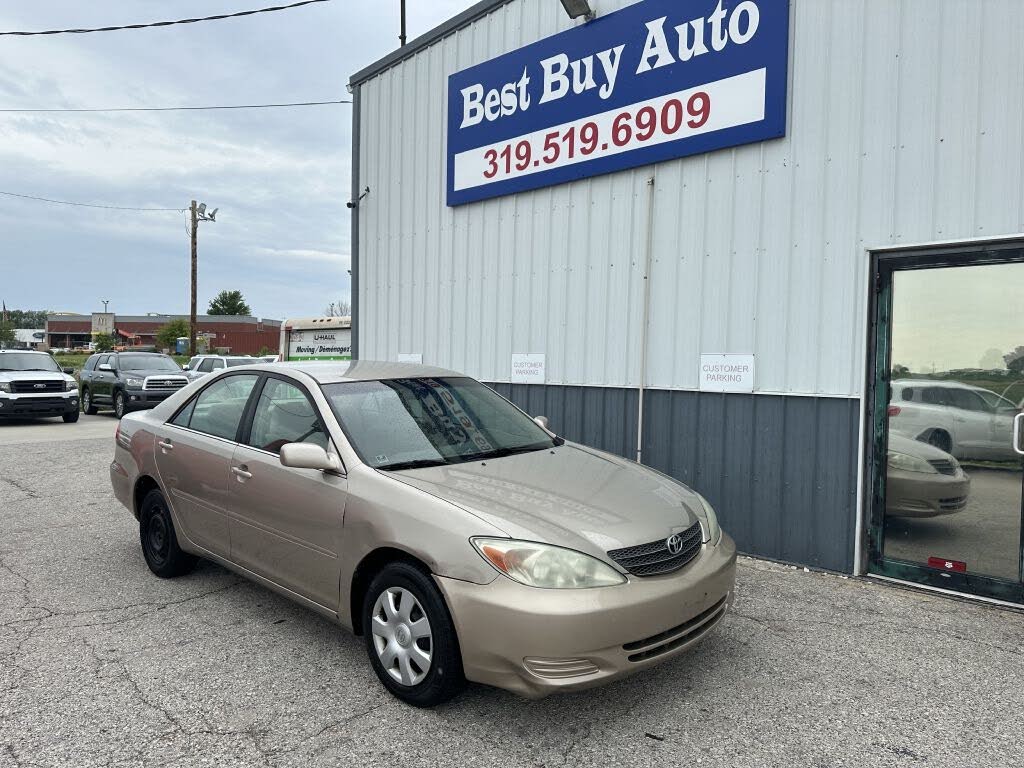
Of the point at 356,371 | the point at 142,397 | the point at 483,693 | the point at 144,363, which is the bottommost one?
the point at 483,693

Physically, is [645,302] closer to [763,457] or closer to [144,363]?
[763,457]

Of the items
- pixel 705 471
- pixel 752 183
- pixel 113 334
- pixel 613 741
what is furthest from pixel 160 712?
pixel 113 334

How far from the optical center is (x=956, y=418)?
4875mm

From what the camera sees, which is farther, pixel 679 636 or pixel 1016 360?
pixel 1016 360

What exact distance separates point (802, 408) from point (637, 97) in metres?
3.05

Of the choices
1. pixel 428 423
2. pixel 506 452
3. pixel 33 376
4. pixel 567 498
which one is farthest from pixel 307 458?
pixel 33 376

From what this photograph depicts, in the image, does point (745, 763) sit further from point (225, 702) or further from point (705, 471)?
point (705, 471)

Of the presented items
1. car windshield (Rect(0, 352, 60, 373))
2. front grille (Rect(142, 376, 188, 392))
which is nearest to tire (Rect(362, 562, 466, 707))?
front grille (Rect(142, 376, 188, 392))

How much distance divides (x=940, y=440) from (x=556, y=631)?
344 centimetres

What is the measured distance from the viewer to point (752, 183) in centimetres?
580

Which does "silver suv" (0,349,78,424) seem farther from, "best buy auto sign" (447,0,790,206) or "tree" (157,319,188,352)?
"tree" (157,319,188,352)

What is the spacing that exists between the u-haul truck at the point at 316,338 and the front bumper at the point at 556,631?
10789 mm

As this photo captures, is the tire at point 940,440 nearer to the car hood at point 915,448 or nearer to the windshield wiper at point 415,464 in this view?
the car hood at point 915,448

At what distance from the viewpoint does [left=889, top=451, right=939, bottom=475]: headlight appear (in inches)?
198
